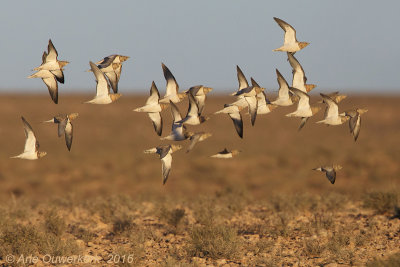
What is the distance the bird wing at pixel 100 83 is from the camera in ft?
36.8

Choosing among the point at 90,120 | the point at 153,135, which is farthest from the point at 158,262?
the point at 90,120

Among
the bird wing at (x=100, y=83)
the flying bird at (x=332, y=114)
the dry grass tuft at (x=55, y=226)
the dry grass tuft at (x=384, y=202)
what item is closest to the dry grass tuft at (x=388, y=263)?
the flying bird at (x=332, y=114)

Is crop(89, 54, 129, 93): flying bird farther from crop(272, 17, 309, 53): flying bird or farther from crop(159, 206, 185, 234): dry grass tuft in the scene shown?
crop(159, 206, 185, 234): dry grass tuft

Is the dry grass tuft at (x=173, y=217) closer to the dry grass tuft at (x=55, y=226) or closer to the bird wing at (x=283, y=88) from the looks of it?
the dry grass tuft at (x=55, y=226)

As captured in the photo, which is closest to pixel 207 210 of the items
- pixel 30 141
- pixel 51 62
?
pixel 30 141

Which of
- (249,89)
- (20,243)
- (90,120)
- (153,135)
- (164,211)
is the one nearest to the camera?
(249,89)

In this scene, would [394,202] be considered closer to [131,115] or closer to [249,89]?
[249,89]

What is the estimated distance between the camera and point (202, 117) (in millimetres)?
11461

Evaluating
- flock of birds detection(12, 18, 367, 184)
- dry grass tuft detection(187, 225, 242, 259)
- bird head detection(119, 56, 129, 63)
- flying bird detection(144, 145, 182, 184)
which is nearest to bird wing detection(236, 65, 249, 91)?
flock of birds detection(12, 18, 367, 184)

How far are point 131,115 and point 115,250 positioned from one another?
58.2 m

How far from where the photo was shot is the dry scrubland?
11.9 m

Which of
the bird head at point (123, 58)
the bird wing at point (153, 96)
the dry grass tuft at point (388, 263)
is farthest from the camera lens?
the bird head at point (123, 58)

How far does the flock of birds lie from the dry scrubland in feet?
5.32

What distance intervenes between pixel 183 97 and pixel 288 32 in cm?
229
